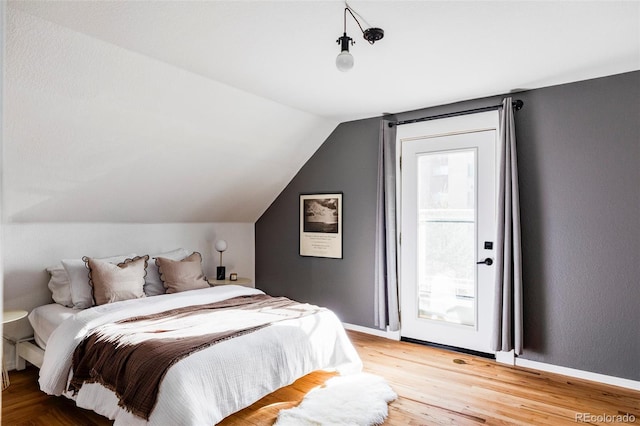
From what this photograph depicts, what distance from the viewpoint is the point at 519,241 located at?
3.45 m

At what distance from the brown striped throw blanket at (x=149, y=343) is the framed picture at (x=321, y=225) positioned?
5.01 ft

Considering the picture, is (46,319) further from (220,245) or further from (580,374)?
(580,374)

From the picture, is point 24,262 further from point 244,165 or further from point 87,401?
point 244,165

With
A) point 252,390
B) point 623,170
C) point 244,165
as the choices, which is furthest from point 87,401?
point 623,170

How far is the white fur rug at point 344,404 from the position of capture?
101 inches

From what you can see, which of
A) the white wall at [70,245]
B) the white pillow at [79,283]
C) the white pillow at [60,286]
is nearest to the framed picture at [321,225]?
the white wall at [70,245]

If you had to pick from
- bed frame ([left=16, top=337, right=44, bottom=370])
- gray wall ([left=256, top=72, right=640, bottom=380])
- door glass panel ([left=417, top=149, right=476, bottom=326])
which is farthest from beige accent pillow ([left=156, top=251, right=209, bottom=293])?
gray wall ([left=256, top=72, right=640, bottom=380])

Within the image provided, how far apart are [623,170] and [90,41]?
3.84m

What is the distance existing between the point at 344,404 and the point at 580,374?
1.99 metres

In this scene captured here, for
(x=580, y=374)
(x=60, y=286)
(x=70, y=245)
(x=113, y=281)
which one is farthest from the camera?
(x=70, y=245)

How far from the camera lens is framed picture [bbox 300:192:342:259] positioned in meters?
4.79

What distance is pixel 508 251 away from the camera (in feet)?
11.5
